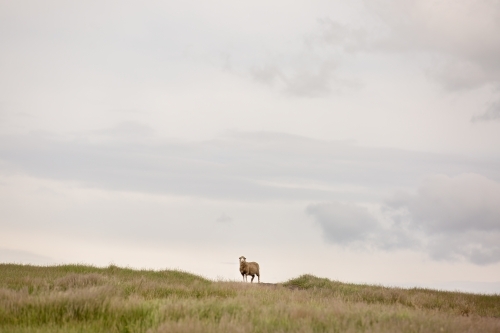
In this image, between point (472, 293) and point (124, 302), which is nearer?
point (124, 302)

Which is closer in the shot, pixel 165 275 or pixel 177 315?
pixel 177 315

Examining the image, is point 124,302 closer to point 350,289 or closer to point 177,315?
point 177,315

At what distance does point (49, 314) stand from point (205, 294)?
5496 millimetres

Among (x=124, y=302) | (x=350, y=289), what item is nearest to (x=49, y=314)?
(x=124, y=302)

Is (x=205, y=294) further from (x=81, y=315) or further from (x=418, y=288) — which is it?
(x=418, y=288)

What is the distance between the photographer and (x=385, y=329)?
8.05m

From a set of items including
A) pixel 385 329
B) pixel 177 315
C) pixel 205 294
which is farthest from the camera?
Answer: pixel 205 294

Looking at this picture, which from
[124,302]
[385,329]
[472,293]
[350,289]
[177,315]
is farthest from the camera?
[472,293]

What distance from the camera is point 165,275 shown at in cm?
2527

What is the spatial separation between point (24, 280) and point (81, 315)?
8983mm

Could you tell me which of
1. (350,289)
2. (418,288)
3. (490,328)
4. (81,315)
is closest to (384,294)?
(350,289)

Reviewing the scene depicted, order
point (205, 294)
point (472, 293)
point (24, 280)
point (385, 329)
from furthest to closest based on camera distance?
1. point (472, 293)
2. point (24, 280)
3. point (205, 294)
4. point (385, 329)

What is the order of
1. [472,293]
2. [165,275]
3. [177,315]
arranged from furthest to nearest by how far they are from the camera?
[165,275] < [472,293] < [177,315]

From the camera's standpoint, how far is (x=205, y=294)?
14273 mm
